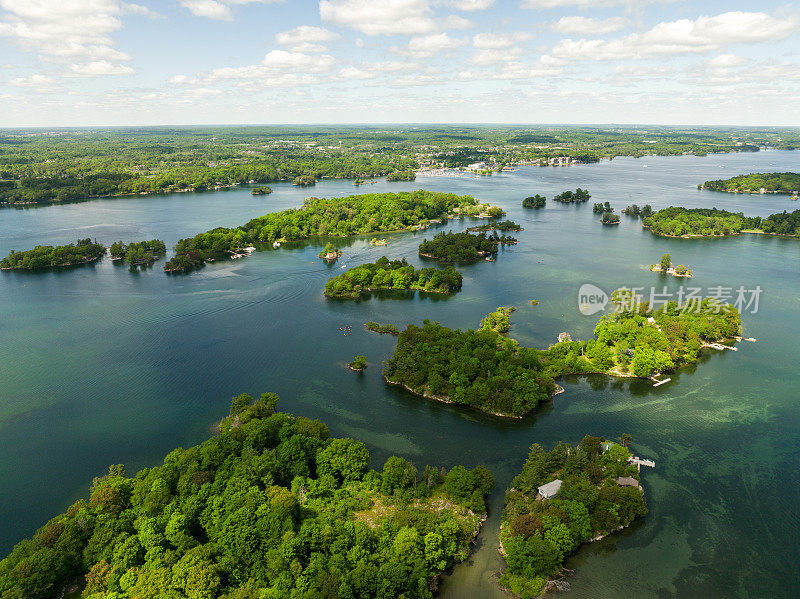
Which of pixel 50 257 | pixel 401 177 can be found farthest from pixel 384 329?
→ pixel 401 177

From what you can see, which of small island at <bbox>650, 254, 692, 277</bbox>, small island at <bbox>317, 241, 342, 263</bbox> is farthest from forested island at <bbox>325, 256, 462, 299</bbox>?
small island at <bbox>650, 254, 692, 277</bbox>

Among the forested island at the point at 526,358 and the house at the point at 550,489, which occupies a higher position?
the forested island at the point at 526,358

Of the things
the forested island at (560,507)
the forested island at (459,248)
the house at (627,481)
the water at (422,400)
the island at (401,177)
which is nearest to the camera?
the forested island at (560,507)

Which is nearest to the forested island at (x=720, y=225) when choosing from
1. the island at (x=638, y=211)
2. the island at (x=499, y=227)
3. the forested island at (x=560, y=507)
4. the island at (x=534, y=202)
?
the island at (x=638, y=211)

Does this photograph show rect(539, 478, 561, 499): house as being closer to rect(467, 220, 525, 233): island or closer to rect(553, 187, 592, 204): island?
rect(467, 220, 525, 233): island

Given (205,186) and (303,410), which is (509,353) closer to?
(303,410)

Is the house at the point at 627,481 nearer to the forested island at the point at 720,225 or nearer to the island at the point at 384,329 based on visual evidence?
the island at the point at 384,329

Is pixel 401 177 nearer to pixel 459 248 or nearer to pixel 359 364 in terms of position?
pixel 459 248
